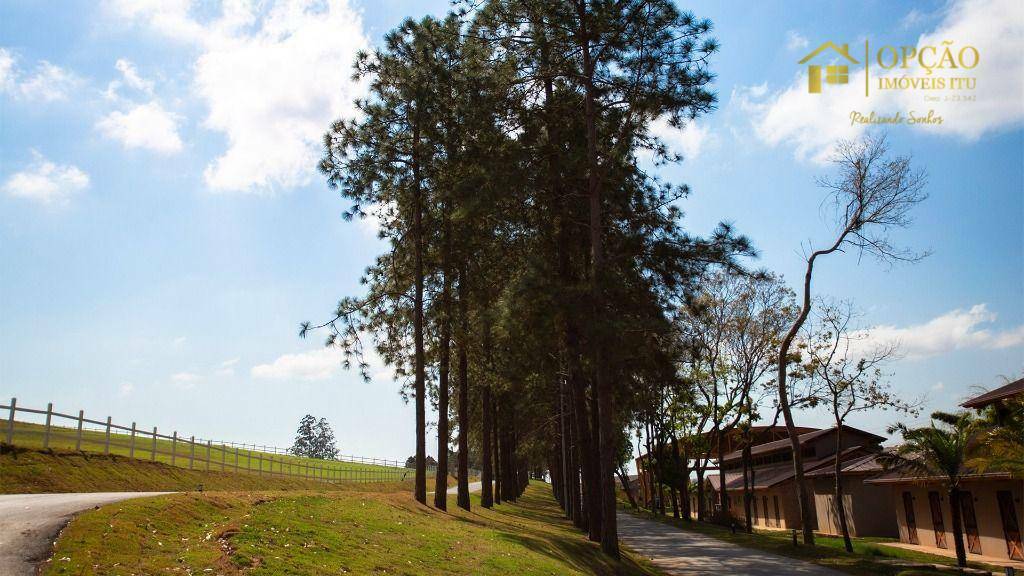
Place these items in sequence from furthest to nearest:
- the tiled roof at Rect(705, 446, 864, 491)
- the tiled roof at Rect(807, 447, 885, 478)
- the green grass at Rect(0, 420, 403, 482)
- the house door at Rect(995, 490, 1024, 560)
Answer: the tiled roof at Rect(705, 446, 864, 491) < the tiled roof at Rect(807, 447, 885, 478) < the house door at Rect(995, 490, 1024, 560) < the green grass at Rect(0, 420, 403, 482)

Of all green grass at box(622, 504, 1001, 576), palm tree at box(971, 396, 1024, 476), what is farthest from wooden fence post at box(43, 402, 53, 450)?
palm tree at box(971, 396, 1024, 476)

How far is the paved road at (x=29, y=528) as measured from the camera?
8234 millimetres

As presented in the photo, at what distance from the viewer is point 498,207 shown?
19.4 m

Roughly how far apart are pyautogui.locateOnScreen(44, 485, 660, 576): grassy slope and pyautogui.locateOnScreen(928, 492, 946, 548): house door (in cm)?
2209

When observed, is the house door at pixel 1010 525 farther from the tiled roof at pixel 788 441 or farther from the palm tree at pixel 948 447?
the tiled roof at pixel 788 441

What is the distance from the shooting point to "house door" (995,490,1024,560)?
26.3 m

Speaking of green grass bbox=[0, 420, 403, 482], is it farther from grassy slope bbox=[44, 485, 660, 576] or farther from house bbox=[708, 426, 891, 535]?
house bbox=[708, 426, 891, 535]

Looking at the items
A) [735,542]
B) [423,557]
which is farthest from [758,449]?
[423,557]

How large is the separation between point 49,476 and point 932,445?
30352mm

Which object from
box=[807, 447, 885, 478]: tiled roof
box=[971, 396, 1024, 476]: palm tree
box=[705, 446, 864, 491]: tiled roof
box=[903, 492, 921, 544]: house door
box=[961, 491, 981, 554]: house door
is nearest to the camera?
box=[971, 396, 1024, 476]: palm tree

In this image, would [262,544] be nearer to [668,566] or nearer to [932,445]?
[668,566]

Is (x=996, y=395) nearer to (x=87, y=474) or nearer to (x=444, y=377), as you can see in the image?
(x=444, y=377)

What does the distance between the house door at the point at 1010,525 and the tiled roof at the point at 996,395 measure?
4.02 meters

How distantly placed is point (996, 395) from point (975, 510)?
5.16m
